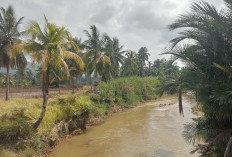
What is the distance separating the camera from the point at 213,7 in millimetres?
3791

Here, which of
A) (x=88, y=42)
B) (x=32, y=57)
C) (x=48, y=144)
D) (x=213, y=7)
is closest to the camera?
(x=213, y=7)

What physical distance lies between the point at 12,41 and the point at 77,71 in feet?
27.5

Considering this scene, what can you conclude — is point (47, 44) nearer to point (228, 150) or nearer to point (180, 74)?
point (180, 74)

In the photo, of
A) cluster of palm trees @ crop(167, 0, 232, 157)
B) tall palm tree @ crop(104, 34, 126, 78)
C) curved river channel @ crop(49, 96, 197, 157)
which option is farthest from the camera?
tall palm tree @ crop(104, 34, 126, 78)

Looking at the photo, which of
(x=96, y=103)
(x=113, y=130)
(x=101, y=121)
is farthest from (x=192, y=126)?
(x=96, y=103)

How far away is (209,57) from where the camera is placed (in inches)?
153

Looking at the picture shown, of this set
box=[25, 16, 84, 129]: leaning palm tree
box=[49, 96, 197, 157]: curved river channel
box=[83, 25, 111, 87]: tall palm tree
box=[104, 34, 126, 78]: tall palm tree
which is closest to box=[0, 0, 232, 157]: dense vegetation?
box=[25, 16, 84, 129]: leaning palm tree

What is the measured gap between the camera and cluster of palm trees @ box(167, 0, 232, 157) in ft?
11.8

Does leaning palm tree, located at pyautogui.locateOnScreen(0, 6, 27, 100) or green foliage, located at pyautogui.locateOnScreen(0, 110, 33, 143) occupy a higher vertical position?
leaning palm tree, located at pyautogui.locateOnScreen(0, 6, 27, 100)

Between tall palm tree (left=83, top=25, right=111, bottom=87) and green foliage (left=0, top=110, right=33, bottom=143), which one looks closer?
green foliage (left=0, top=110, right=33, bottom=143)

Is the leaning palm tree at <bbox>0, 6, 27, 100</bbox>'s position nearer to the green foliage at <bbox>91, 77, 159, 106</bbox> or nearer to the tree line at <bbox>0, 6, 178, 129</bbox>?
the tree line at <bbox>0, 6, 178, 129</bbox>

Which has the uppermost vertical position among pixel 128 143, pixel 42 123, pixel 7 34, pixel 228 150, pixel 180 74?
pixel 7 34

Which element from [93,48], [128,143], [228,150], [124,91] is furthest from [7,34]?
[228,150]

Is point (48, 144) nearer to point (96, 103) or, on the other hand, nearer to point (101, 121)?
point (101, 121)
